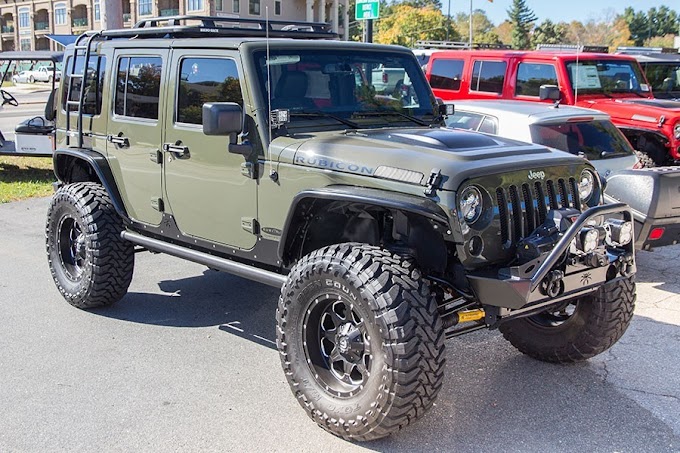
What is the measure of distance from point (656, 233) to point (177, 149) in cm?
356

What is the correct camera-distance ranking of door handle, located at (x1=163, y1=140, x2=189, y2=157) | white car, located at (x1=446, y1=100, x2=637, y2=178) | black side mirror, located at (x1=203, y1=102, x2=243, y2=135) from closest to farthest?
black side mirror, located at (x1=203, y1=102, x2=243, y2=135) < door handle, located at (x1=163, y1=140, x2=189, y2=157) < white car, located at (x1=446, y1=100, x2=637, y2=178)

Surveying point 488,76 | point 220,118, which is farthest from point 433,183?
point 488,76

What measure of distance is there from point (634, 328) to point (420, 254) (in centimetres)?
238

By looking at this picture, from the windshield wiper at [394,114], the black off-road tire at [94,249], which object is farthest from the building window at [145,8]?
the windshield wiper at [394,114]

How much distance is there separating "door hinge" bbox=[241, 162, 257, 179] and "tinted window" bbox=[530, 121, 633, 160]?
11.5ft

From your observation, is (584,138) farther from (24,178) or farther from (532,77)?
(24,178)

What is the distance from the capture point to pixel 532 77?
10242mm

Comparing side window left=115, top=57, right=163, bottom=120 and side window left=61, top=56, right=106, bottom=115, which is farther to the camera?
side window left=61, top=56, right=106, bottom=115

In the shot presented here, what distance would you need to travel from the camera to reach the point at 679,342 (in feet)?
16.8

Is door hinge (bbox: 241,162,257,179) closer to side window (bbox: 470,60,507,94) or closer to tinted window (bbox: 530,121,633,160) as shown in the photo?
tinted window (bbox: 530,121,633,160)

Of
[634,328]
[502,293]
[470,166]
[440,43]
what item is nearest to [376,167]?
[470,166]

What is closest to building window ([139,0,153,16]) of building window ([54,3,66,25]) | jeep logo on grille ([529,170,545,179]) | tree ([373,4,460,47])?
building window ([54,3,66,25])

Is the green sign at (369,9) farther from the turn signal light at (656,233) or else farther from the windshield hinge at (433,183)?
the windshield hinge at (433,183)

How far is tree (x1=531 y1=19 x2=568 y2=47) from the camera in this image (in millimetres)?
86713
